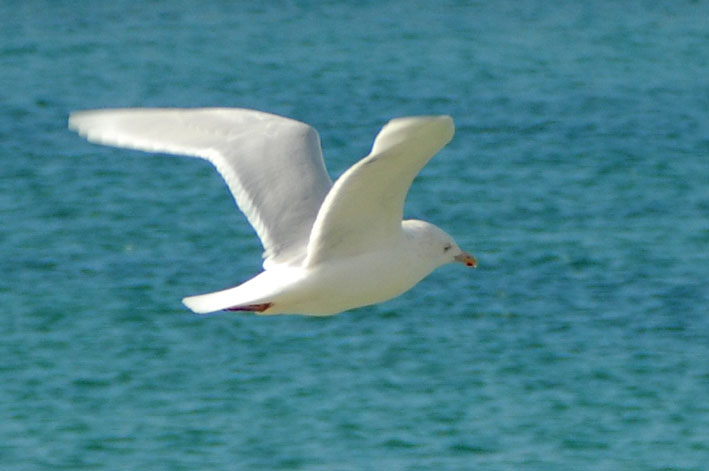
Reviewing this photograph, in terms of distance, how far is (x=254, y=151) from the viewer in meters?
6.34

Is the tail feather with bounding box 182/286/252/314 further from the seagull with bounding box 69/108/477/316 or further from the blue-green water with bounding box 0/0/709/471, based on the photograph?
the blue-green water with bounding box 0/0/709/471

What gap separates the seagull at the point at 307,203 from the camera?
5.26 m

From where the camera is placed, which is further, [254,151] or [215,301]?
[254,151]

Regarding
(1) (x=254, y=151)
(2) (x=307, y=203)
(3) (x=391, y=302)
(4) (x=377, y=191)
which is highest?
(3) (x=391, y=302)

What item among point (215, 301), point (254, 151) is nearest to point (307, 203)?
point (254, 151)

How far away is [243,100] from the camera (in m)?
18.1

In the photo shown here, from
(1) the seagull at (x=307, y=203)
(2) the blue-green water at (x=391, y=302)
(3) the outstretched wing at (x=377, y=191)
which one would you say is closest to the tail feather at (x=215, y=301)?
(1) the seagull at (x=307, y=203)

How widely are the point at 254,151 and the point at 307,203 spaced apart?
1.12 ft

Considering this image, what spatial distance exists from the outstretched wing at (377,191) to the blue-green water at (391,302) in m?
4.21

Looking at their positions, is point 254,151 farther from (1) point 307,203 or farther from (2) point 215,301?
(2) point 215,301

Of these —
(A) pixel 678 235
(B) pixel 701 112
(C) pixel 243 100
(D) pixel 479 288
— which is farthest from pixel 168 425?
(B) pixel 701 112

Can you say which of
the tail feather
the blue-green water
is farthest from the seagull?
the blue-green water

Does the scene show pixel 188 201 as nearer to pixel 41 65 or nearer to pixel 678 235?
pixel 678 235

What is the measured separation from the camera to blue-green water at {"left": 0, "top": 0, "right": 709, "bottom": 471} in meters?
10.4
